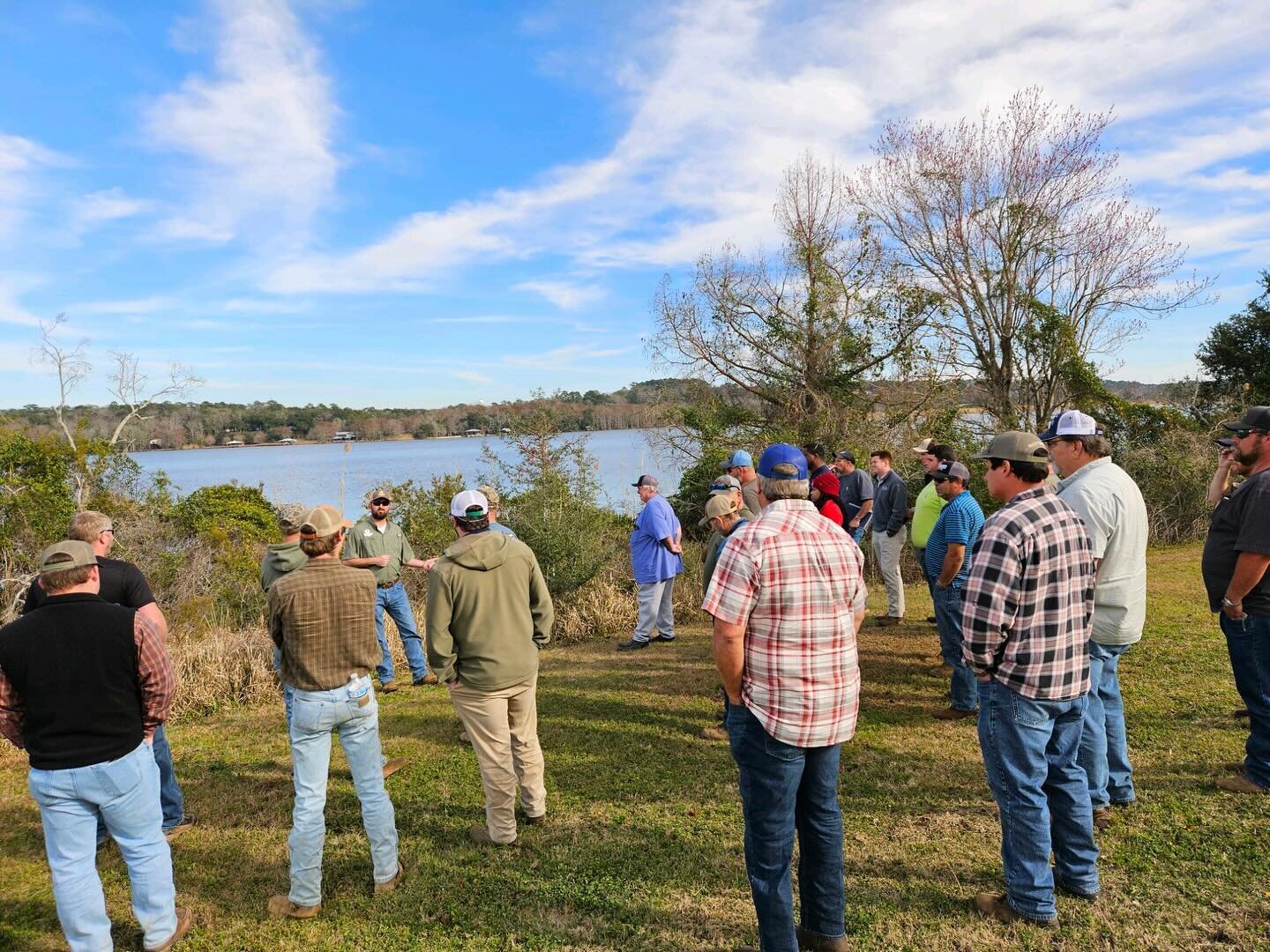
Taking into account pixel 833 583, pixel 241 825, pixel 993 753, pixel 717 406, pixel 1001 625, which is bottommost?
pixel 241 825

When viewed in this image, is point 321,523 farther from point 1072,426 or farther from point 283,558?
point 1072,426

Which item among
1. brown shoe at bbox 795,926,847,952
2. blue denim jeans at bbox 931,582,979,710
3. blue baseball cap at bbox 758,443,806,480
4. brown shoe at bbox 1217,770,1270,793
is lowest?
brown shoe at bbox 795,926,847,952

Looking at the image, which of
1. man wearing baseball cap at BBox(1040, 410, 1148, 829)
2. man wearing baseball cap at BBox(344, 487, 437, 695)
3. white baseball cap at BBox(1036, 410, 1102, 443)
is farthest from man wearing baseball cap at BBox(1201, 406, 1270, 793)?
man wearing baseball cap at BBox(344, 487, 437, 695)

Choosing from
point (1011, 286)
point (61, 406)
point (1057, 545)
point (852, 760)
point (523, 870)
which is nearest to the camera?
point (1057, 545)

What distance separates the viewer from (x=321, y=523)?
3529 mm

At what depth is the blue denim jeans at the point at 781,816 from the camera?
2.71m

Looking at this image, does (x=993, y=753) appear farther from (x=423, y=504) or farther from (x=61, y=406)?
(x=61, y=406)

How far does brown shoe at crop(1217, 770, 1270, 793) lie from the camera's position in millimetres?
4031

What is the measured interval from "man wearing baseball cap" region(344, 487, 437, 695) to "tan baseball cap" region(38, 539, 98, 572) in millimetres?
3753

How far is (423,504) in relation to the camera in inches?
470

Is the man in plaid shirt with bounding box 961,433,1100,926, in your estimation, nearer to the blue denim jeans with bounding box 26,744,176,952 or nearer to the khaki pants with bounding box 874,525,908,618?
the blue denim jeans with bounding box 26,744,176,952

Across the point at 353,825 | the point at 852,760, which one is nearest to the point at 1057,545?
the point at 852,760

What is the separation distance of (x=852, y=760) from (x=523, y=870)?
2331mm

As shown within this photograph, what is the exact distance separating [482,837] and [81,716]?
2.14 m
